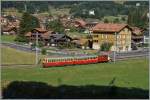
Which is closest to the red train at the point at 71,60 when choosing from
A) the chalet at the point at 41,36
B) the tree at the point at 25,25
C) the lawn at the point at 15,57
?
the lawn at the point at 15,57

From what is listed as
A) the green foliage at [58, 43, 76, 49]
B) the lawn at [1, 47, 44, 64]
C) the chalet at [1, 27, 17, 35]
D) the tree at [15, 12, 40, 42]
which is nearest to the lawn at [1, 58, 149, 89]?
Result: the lawn at [1, 47, 44, 64]

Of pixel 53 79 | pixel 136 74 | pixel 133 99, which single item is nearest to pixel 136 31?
pixel 136 74

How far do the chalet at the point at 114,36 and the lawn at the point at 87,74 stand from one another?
9030 mm

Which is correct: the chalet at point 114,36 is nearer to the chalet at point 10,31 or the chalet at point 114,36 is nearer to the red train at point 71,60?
the red train at point 71,60

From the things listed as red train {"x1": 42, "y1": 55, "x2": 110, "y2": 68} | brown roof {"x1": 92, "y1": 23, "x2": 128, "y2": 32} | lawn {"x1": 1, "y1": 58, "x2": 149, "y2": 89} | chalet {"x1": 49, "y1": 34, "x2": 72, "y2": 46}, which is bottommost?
lawn {"x1": 1, "y1": 58, "x2": 149, "y2": 89}

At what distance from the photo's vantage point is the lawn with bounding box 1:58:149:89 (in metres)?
12.6

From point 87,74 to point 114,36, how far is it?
42.4ft

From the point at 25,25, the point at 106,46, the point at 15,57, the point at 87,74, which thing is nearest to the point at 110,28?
the point at 106,46

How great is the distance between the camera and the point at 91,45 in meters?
29.2

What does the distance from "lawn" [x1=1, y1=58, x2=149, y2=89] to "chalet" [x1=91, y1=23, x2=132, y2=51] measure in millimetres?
9030

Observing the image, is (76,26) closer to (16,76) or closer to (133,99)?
(16,76)

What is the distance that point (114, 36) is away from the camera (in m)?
27.1

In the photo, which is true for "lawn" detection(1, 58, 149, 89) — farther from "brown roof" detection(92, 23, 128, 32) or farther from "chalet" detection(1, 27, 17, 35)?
"chalet" detection(1, 27, 17, 35)

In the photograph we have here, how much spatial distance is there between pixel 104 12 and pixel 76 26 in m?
18.9
